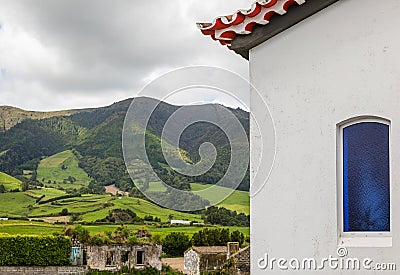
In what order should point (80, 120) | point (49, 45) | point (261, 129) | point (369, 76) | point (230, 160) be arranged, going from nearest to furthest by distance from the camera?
point (369, 76), point (261, 129), point (230, 160), point (49, 45), point (80, 120)

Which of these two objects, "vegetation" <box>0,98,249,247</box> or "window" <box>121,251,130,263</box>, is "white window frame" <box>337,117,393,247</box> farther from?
"vegetation" <box>0,98,249,247</box>

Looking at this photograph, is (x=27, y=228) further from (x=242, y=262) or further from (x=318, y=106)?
(x=318, y=106)

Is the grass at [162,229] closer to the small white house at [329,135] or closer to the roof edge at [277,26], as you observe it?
the roof edge at [277,26]

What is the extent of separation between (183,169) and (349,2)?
8.27 feet

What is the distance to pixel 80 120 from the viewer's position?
91938mm

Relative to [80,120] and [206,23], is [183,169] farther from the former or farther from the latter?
[80,120]

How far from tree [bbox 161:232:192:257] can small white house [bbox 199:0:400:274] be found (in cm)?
4402

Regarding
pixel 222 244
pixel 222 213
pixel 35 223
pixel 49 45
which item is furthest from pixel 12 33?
pixel 222 244

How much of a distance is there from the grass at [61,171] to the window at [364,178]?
238 ft

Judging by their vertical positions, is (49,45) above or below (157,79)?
above

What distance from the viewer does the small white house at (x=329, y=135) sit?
450cm

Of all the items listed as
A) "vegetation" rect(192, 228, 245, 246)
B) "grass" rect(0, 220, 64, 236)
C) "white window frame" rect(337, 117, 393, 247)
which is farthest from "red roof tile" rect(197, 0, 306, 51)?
"grass" rect(0, 220, 64, 236)

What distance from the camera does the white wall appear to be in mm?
4488

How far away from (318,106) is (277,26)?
0.70 m
